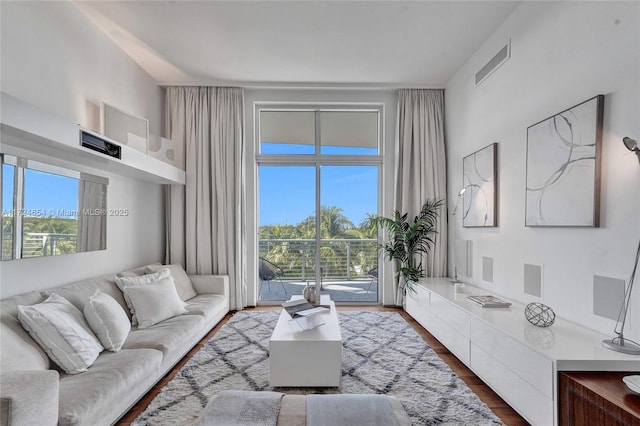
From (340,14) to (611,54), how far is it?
2067 mm

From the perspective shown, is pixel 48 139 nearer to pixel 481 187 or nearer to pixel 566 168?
pixel 566 168

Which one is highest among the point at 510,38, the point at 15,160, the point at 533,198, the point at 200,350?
the point at 510,38

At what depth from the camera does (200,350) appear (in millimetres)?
2969

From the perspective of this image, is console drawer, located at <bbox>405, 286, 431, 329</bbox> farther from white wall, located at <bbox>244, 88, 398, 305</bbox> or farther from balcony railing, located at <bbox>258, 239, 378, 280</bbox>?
balcony railing, located at <bbox>258, 239, 378, 280</bbox>

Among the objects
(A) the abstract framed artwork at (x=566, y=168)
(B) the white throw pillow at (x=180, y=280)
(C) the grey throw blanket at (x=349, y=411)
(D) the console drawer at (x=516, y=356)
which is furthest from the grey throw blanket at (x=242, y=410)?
(B) the white throw pillow at (x=180, y=280)

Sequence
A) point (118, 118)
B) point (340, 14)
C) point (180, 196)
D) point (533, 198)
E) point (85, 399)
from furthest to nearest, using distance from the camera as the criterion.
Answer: point (180, 196) → point (118, 118) → point (340, 14) → point (533, 198) → point (85, 399)

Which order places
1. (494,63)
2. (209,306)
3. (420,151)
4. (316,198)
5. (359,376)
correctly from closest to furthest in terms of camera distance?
1. (359,376)
2. (494,63)
3. (209,306)
4. (420,151)
5. (316,198)

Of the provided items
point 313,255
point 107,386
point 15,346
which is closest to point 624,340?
point 107,386

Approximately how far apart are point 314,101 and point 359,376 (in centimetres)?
357

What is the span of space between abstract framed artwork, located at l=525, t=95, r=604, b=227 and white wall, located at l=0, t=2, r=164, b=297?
3.82m

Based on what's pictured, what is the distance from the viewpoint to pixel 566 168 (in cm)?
228

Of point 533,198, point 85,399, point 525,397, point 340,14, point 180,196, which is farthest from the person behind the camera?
point 180,196

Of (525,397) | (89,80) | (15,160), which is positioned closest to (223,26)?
(89,80)

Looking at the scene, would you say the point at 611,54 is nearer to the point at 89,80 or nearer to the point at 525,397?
the point at 525,397
